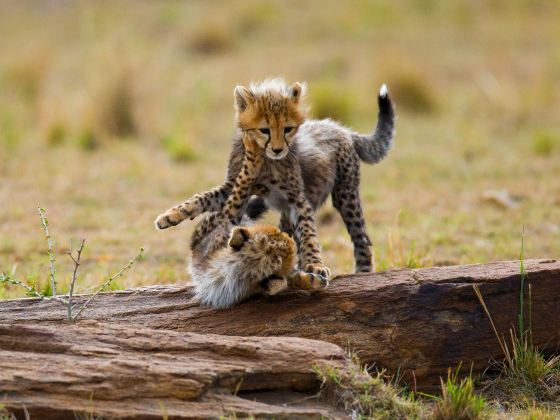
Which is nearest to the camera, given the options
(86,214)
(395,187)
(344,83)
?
(86,214)

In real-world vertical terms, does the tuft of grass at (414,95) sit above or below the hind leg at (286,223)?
above

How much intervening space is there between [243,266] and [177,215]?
60 cm

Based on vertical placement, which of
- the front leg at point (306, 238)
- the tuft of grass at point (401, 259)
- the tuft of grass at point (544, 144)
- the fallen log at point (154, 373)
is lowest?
the fallen log at point (154, 373)

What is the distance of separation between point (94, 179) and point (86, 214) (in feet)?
3.84

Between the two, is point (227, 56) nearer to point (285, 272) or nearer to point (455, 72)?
point (455, 72)

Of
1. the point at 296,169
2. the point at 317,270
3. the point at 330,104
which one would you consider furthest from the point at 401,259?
the point at 330,104

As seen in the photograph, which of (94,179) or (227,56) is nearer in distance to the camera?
(94,179)

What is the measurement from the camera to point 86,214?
796 centimetres

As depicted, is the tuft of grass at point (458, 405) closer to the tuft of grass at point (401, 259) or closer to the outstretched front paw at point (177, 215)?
the outstretched front paw at point (177, 215)

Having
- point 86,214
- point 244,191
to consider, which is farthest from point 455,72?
point 244,191

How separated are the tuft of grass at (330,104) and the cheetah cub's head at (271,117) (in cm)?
682

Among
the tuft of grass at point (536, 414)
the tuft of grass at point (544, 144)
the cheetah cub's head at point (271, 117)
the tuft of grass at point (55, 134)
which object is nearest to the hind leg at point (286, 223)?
the cheetah cub's head at point (271, 117)

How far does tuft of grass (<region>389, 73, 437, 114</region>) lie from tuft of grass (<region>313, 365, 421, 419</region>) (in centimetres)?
883

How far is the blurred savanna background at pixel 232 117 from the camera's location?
713cm
